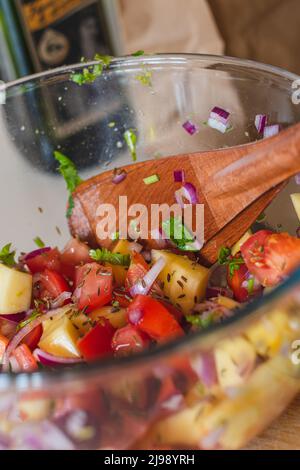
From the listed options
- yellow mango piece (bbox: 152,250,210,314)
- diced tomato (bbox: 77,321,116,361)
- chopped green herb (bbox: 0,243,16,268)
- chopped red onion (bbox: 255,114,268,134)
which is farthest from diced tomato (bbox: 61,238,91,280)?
chopped red onion (bbox: 255,114,268,134)

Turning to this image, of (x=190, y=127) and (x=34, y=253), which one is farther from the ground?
(x=190, y=127)

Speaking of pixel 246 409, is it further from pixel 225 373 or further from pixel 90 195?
pixel 90 195

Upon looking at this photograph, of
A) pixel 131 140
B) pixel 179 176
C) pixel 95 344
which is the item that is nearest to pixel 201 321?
pixel 95 344

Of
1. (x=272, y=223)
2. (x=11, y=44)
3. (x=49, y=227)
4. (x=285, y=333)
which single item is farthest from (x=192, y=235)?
(x=11, y=44)

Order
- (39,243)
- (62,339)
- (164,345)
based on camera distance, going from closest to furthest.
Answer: (164,345)
(62,339)
(39,243)

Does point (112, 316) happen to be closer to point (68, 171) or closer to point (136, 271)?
point (136, 271)

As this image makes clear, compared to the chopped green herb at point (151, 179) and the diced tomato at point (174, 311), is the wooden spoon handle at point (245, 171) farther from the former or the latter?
the diced tomato at point (174, 311)
